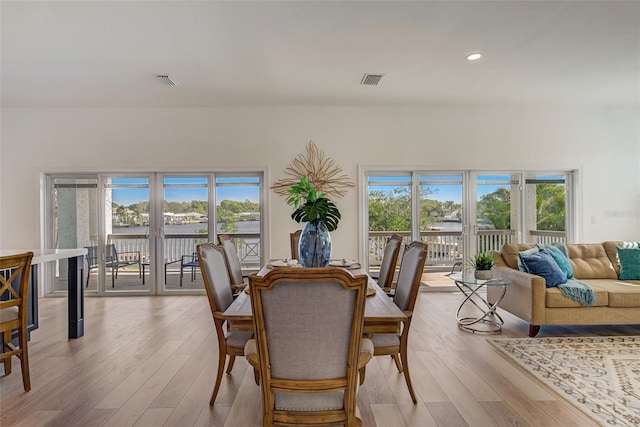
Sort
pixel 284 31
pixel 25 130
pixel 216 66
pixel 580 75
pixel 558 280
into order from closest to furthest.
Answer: pixel 284 31 < pixel 558 280 < pixel 216 66 < pixel 580 75 < pixel 25 130

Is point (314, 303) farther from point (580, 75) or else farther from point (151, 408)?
point (580, 75)

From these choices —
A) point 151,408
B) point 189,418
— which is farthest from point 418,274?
point 151,408

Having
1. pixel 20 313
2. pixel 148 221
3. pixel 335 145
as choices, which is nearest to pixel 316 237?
pixel 20 313

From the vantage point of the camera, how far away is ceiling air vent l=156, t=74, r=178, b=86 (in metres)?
4.04

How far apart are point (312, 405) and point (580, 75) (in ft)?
15.9

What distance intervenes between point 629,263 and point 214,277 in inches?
179

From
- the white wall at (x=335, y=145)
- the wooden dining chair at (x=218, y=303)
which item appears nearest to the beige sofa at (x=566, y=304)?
the white wall at (x=335, y=145)

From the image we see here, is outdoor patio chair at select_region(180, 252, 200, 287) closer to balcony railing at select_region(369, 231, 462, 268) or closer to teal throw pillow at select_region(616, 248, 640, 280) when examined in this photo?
balcony railing at select_region(369, 231, 462, 268)

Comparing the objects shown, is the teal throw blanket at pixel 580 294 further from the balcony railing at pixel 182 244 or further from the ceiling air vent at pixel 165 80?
the ceiling air vent at pixel 165 80

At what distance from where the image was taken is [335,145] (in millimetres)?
5258

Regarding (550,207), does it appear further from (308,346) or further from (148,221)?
(148,221)

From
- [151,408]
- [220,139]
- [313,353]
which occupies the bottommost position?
[151,408]

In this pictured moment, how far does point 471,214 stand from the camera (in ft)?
17.9

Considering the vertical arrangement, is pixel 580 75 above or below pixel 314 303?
above
